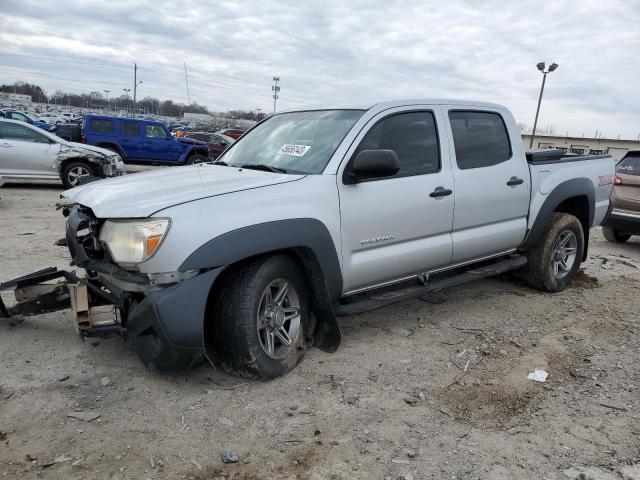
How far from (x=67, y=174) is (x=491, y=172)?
10267 millimetres

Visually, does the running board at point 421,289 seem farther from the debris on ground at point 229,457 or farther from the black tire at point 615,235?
the black tire at point 615,235

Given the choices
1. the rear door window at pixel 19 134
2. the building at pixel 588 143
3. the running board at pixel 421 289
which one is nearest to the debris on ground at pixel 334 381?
the running board at pixel 421 289

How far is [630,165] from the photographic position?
350 inches

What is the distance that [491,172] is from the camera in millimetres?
4719

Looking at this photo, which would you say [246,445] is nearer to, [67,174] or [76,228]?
[76,228]

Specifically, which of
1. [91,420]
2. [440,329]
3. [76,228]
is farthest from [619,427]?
[76,228]

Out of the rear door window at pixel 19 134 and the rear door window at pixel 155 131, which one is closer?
the rear door window at pixel 19 134

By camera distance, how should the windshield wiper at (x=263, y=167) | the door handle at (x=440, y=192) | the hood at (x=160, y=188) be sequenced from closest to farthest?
the hood at (x=160, y=188)
the windshield wiper at (x=263, y=167)
the door handle at (x=440, y=192)

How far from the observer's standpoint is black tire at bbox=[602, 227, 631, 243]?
9344 millimetres

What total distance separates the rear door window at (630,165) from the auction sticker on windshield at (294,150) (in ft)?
23.1

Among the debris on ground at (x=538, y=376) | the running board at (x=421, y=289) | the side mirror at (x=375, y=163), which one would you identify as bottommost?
the debris on ground at (x=538, y=376)

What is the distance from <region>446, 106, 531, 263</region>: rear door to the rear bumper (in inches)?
167

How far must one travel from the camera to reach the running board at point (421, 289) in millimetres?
3752

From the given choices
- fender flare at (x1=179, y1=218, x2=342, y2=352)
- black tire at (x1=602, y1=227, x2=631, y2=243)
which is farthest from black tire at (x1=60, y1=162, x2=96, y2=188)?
black tire at (x1=602, y1=227, x2=631, y2=243)
